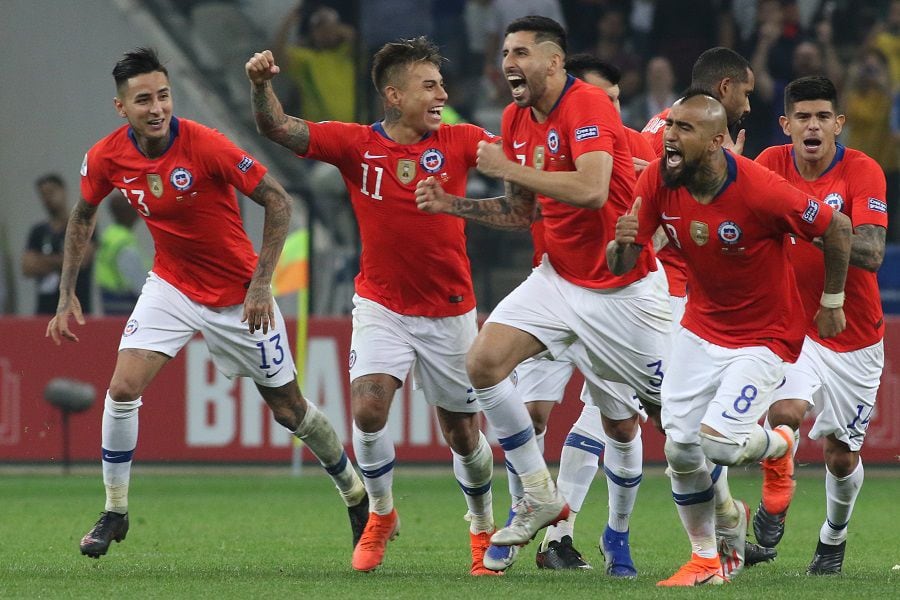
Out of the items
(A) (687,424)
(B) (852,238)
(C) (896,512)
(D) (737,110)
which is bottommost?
(C) (896,512)

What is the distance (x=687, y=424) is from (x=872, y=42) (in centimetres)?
1116

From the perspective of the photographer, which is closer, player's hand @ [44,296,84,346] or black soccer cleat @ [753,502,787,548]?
black soccer cleat @ [753,502,787,548]

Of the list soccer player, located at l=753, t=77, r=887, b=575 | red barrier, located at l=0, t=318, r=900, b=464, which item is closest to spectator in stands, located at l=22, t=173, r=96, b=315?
red barrier, located at l=0, t=318, r=900, b=464

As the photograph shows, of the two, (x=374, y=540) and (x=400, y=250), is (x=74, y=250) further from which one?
(x=374, y=540)

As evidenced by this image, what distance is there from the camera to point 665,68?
17.0m

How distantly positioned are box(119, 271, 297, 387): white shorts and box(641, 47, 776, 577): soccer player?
2.11 metres

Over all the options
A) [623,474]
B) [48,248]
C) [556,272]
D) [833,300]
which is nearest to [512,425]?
[556,272]

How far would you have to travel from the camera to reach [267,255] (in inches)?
330

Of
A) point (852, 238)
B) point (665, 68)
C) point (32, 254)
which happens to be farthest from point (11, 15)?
point (852, 238)

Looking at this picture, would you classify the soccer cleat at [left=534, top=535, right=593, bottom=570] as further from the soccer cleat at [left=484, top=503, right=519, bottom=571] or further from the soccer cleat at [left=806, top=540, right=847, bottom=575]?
the soccer cleat at [left=806, top=540, right=847, bottom=575]

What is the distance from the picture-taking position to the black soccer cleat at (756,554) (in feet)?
28.3

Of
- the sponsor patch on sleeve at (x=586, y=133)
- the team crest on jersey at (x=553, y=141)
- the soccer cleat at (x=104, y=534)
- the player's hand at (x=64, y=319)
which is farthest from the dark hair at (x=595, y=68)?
the soccer cleat at (x=104, y=534)

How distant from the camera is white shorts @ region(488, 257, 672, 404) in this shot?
786 cm

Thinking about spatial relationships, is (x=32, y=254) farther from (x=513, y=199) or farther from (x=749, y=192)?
(x=749, y=192)
